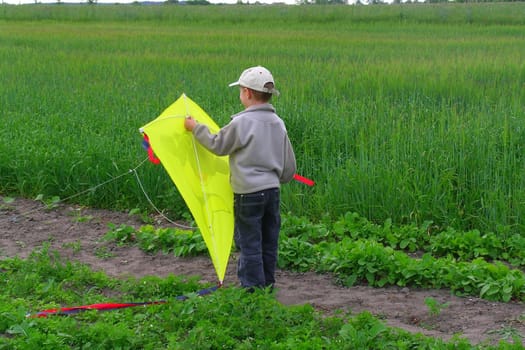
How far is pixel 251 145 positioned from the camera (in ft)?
15.6

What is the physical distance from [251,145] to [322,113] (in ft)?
13.1

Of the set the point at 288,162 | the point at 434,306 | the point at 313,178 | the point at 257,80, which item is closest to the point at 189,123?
the point at 257,80

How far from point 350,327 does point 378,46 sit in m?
14.1

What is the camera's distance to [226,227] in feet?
16.4

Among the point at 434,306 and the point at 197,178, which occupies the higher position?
the point at 197,178

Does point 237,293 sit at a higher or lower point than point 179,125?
lower

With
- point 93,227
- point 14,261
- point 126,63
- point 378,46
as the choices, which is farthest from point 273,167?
point 378,46

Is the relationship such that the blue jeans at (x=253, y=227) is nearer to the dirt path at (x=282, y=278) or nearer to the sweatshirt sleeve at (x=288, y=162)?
the sweatshirt sleeve at (x=288, y=162)

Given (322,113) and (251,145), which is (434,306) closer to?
(251,145)

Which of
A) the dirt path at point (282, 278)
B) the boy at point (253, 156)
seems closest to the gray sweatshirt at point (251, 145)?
the boy at point (253, 156)

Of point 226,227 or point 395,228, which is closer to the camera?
point 226,227

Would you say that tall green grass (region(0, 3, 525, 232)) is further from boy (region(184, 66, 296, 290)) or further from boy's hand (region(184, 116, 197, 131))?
boy's hand (region(184, 116, 197, 131))

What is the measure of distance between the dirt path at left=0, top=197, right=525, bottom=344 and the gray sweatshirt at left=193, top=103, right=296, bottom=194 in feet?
2.71

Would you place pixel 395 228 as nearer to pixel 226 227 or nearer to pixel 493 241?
pixel 493 241
